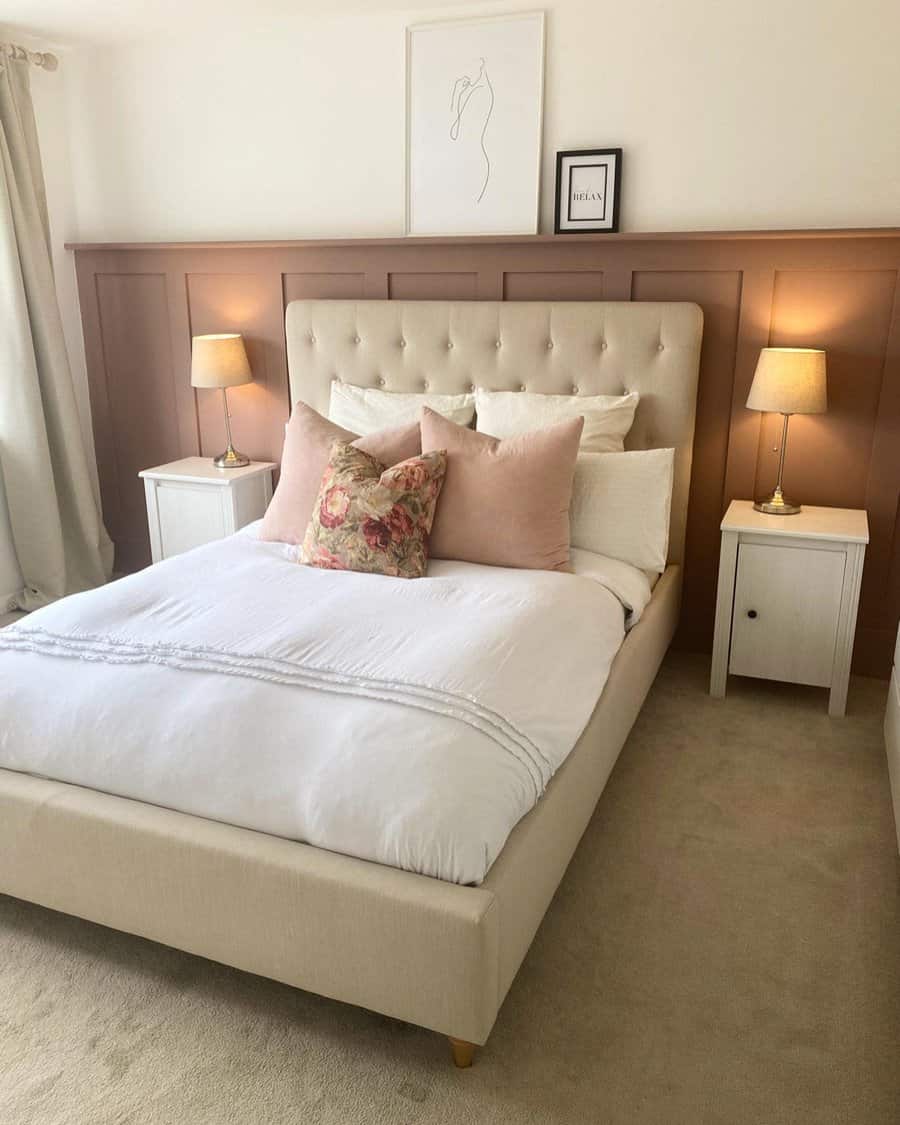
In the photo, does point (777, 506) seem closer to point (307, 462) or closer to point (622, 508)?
point (622, 508)

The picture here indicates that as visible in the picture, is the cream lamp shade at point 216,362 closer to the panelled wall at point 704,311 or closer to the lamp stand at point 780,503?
the panelled wall at point 704,311

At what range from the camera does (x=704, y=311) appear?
3.24 metres

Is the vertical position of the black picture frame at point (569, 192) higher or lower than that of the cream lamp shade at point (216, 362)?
higher

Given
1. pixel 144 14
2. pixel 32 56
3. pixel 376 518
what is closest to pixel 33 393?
pixel 32 56

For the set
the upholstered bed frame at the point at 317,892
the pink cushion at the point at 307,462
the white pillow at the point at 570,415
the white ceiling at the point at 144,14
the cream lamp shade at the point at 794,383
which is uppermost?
the white ceiling at the point at 144,14

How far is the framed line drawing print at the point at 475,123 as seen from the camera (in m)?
3.31

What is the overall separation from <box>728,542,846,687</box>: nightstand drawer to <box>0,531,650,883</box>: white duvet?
0.71 m

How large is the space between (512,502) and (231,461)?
5.37 feet

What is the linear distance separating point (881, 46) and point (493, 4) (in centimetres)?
131

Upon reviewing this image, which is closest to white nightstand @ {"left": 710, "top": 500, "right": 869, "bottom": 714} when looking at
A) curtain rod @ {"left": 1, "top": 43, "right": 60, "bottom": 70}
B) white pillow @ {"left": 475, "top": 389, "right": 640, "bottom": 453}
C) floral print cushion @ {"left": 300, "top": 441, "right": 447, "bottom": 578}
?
white pillow @ {"left": 475, "top": 389, "right": 640, "bottom": 453}

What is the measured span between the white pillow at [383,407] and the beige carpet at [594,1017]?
1578 millimetres

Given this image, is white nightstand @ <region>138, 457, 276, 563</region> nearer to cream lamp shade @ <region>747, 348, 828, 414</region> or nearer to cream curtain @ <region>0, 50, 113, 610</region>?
cream curtain @ <region>0, 50, 113, 610</region>

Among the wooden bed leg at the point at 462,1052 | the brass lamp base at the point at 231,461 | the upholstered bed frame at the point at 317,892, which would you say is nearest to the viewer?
the upholstered bed frame at the point at 317,892

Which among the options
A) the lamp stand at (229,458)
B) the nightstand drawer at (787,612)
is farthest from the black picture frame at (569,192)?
the lamp stand at (229,458)
